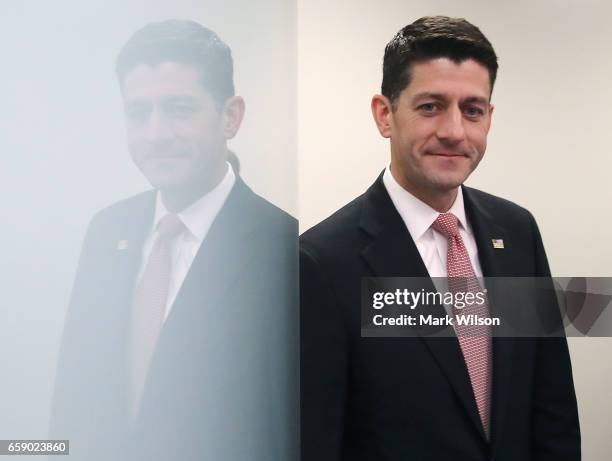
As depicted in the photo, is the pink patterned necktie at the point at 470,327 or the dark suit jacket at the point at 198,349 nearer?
the dark suit jacket at the point at 198,349

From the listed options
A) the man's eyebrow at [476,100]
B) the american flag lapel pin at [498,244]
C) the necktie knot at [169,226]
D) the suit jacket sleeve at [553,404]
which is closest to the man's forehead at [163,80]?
the necktie knot at [169,226]

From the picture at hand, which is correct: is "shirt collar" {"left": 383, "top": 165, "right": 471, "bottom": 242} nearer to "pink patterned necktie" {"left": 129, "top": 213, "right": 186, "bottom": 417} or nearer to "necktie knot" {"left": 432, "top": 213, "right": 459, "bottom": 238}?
"necktie knot" {"left": 432, "top": 213, "right": 459, "bottom": 238}

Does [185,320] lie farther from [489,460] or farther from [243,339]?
[489,460]

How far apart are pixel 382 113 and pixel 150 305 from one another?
783mm

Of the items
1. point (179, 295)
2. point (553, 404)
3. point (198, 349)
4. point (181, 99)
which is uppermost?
point (181, 99)

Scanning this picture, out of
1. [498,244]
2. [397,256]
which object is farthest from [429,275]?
[498,244]

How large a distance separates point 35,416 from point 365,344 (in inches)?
30.3

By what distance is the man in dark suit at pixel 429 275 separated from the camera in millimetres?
1367

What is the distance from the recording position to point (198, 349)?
1165 millimetres

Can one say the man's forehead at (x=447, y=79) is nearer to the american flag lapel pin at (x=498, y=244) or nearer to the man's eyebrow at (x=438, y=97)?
the man's eyebrow at (x=438, y=97)

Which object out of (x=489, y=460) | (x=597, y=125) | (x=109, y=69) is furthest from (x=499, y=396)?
(x=109, y=69)

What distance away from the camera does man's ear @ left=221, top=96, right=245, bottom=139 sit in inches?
49.2

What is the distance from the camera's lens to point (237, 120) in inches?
51.4

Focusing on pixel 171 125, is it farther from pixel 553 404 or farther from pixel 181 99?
pixel 553 404
